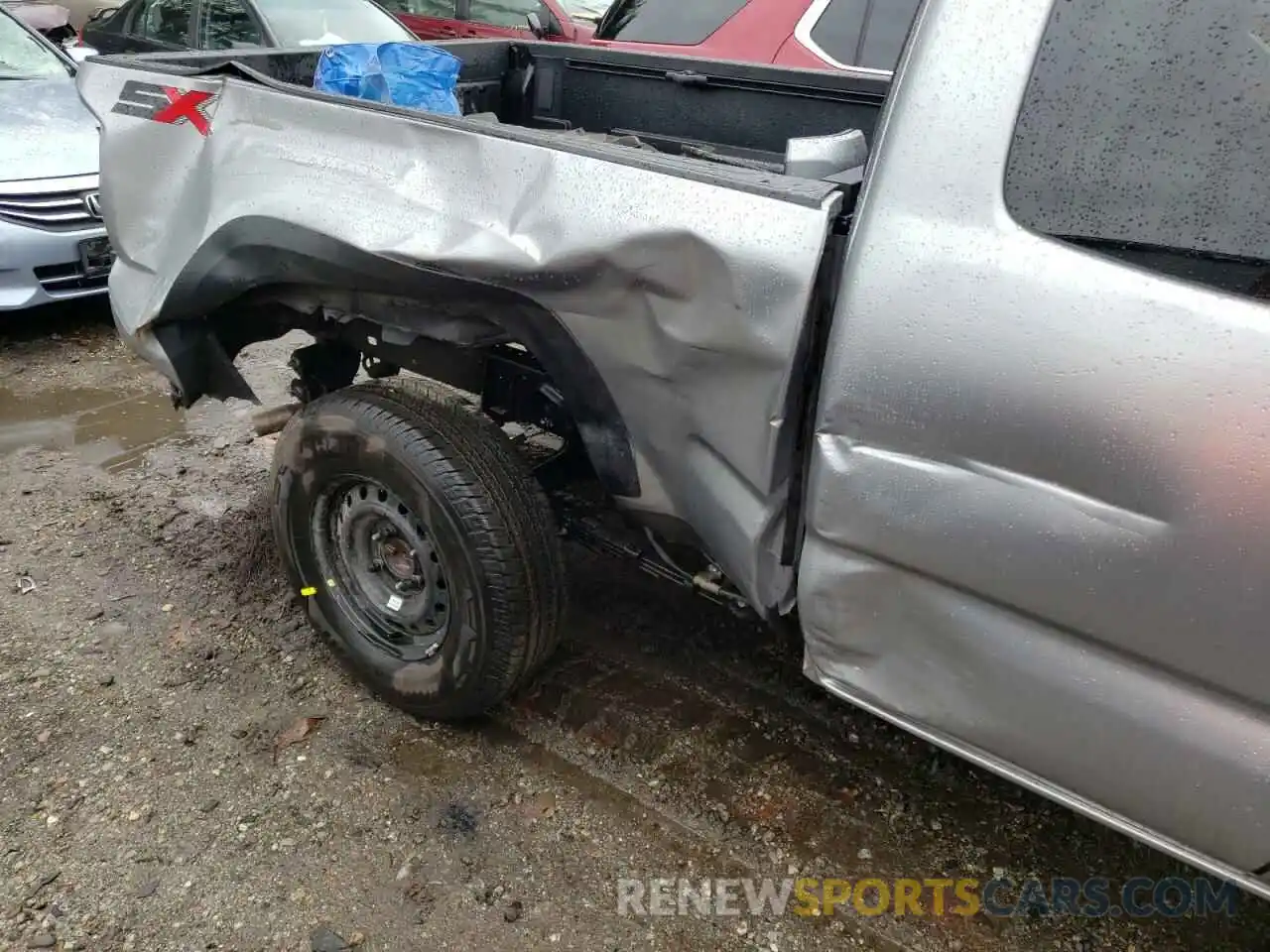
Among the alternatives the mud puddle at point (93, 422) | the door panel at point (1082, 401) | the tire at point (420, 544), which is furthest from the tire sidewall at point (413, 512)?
the mud puddle at point (93, 422)

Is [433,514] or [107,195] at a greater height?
[107,195]

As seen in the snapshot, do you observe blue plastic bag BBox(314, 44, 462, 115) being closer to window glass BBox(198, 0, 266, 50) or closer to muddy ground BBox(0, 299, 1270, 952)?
muddy ground BBox(0, 299, 1270, 952)

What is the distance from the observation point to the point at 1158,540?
136 cm

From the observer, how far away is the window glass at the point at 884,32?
15.7ft

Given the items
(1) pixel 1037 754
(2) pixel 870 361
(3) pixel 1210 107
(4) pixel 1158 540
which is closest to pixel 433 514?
(2) pixel 870 361

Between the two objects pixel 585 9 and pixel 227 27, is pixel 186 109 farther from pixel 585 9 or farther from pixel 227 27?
pixel 585 9

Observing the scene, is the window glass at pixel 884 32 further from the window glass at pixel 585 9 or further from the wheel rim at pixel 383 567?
the window glass at pixel 585 9

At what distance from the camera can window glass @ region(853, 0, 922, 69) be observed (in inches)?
188

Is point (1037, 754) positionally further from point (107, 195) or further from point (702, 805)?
point (107, 195)

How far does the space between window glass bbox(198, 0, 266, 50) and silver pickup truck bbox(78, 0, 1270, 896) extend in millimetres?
4369

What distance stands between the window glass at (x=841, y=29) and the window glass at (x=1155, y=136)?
3732mm

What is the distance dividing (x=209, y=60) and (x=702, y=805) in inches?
104

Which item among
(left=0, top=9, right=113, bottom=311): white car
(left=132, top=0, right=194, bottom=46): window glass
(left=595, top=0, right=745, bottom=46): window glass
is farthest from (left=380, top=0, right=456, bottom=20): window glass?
(left=0, top=9, right=113, bottom=311): white car

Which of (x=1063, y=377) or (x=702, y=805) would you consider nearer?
(x=1063, y=377)
